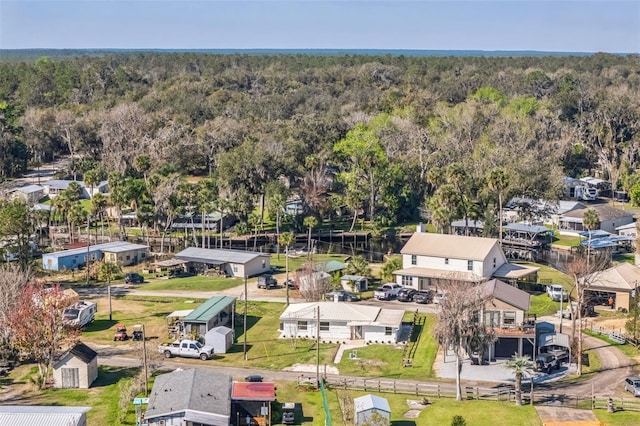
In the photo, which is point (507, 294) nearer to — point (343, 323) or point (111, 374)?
point (343, 323)

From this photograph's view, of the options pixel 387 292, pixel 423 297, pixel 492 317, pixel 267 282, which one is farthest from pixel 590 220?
pixel 492 317

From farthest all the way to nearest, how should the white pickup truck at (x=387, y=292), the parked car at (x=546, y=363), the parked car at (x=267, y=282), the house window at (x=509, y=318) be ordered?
the parked car at (x=267, y=282), the white pickup truck at (x=387, y=292), the house window at (x=509, y=318), the parked car at (x=546, y=363)

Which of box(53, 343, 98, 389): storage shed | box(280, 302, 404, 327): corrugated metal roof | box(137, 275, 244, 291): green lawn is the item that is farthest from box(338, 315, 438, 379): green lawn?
box(137, 275, 244, 291): green lawn

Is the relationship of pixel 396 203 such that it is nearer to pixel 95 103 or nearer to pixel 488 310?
pixel 488 310

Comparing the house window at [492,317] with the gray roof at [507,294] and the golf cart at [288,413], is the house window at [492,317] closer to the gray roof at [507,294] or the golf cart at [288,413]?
the gray roof at [507,294]

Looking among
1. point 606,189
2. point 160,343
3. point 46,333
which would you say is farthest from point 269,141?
point 46,333

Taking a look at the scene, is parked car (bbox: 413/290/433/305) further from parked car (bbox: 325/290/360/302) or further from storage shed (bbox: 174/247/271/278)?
storage shed (bbox: 174/247/271/278)

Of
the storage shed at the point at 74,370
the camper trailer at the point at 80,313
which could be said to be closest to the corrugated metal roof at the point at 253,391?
the storage shed at the point at 74,370
